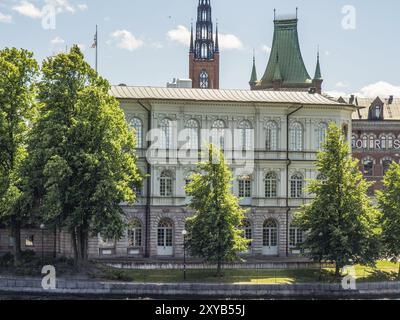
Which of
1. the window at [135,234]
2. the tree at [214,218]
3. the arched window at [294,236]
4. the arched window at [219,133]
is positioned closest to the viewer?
the tree at [214,218]

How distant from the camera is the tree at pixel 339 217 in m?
70.2

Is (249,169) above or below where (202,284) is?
above

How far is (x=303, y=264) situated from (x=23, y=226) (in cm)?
2745

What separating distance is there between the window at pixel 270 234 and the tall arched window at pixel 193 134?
430 inches

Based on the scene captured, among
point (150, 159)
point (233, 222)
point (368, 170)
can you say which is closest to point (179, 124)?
point (150, 159)

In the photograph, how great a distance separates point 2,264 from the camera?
7244 centimetres

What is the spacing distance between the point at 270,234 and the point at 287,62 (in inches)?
2207

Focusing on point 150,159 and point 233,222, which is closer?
point 233,222

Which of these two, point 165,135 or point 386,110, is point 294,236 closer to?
point 165,135

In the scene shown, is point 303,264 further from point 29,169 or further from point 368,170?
point 368,170

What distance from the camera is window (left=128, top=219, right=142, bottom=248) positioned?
82.1 metres

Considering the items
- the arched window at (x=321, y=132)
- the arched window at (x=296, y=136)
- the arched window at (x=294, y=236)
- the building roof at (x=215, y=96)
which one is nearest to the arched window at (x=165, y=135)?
the building roof at (x=215, y=96)

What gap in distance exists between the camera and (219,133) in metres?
83.8

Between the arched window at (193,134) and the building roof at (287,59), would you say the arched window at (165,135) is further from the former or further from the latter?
the building roof at (287,59)
